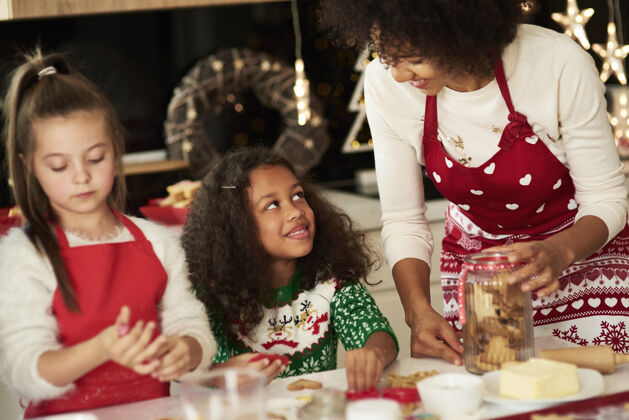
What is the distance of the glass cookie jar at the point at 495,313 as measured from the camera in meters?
1.14

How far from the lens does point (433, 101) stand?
146 cm

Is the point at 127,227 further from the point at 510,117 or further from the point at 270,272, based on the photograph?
the point at 510,117

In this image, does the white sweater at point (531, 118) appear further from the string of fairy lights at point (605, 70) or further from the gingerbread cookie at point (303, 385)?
the string of fairy lights at point (605, 70)

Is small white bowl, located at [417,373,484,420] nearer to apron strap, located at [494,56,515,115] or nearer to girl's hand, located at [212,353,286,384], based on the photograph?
girl's hand, located at [212,353,286,384]

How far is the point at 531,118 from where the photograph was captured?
139 cm

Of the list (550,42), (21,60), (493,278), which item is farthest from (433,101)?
(21,60)

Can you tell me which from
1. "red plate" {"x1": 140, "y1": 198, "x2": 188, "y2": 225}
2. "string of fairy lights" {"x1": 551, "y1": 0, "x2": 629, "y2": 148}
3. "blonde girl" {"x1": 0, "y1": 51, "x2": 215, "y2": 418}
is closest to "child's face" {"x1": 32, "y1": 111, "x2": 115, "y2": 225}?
"blonde girl" {"x1": 0, "y1": 51, "x2": 215, "y2": 418}

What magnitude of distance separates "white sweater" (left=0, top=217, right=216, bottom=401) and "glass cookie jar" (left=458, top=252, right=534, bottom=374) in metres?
0.38

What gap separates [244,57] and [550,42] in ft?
4.86

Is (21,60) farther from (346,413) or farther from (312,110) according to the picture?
(346,413)

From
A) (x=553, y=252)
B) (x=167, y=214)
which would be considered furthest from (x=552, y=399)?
(x=167, y=214)

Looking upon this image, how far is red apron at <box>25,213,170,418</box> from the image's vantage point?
112 cm

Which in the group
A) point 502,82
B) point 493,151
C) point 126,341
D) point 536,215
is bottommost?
point 126,341

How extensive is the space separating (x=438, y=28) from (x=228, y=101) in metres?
1.64
